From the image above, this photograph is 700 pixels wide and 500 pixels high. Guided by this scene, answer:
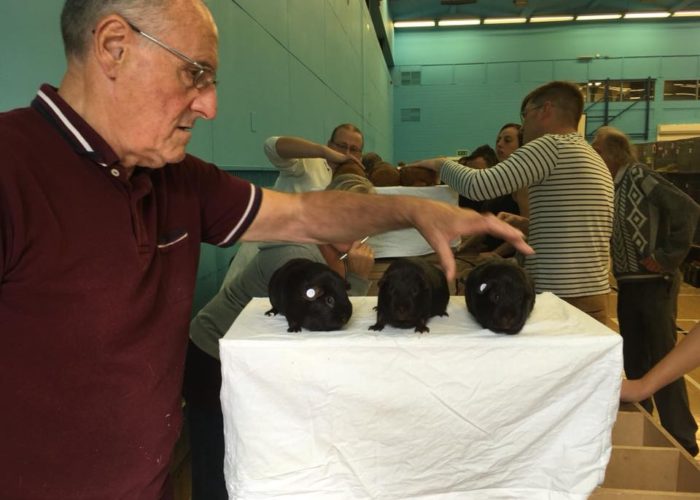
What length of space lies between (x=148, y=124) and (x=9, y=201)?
0.87 ft

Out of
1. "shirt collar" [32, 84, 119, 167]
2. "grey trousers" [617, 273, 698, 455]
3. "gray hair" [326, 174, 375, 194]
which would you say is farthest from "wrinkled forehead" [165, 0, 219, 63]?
"grey trousers" [617, 273, 698, 455]

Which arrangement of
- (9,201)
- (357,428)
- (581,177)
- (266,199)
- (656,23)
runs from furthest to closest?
(656,23)
(581,177)
(266,199)
(357,428)
(9,201)

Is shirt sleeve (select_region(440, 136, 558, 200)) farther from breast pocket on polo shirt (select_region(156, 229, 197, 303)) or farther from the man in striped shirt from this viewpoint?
breast pocket on polo shirt (select_region(156, 229, 197, 303))

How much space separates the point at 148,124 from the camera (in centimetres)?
91

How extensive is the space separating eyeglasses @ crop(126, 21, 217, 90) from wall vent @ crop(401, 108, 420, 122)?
16.6m

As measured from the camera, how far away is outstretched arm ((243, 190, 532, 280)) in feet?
3.70

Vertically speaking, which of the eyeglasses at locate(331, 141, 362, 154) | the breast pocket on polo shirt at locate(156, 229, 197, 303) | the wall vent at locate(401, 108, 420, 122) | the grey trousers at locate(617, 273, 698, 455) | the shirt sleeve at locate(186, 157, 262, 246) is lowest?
the grey trousers at locate(617, 273, 698, 455)

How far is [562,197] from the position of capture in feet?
6.70

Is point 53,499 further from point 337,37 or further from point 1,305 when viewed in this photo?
point 337,37

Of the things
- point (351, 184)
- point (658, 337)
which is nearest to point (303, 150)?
point (351, 184)

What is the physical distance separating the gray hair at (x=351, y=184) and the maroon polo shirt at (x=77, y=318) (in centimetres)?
85

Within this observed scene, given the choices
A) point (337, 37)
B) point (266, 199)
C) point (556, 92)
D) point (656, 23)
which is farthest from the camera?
point (656, 23)

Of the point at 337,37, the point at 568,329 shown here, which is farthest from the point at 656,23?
the point at 568,329

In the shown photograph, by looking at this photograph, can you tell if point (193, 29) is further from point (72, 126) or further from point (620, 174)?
point (620, 174)
